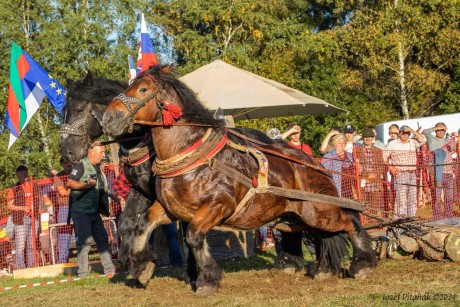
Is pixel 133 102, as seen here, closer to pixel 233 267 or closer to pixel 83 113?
pixel 83 113

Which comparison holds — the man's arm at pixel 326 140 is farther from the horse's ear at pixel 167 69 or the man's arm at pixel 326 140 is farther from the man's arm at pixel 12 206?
the horse's ear at pixel 167 69

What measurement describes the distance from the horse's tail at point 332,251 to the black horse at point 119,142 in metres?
0.68

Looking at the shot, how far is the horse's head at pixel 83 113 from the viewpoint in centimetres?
859

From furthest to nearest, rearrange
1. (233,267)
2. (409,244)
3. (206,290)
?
(233,267)
(409,244)
(206,290)

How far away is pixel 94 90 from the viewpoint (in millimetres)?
9250

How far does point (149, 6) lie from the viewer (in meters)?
35.8

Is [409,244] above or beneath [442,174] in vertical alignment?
beneath

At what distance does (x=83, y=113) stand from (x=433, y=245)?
4.90m

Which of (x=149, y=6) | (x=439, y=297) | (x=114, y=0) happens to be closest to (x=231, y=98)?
(x=439, y=297)

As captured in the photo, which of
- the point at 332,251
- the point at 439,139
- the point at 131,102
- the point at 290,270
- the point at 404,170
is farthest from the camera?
the point at 439,139

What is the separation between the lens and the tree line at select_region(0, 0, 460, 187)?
92.7 ft

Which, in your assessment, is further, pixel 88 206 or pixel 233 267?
pixel 233 267

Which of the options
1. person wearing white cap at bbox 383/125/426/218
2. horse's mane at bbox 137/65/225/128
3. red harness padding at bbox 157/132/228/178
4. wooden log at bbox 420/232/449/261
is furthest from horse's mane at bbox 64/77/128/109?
person wearing white cap at bbox 383/125/426/218

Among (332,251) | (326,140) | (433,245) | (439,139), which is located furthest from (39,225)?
(439,139)
